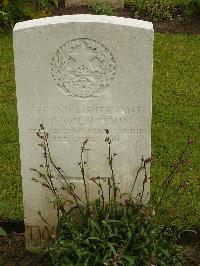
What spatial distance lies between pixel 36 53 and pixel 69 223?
1157 millimetres

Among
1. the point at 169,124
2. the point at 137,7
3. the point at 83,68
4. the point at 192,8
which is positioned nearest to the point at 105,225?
the point at 83,68

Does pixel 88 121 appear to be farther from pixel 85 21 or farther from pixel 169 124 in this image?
pixel 169 124

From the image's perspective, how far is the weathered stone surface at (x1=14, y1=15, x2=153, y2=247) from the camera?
3.96m

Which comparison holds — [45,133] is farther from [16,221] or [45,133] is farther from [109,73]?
[16,221]

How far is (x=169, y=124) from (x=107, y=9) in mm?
3464

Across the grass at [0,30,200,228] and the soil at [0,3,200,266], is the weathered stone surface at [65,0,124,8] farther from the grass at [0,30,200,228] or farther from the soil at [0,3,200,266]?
the soil at [0,3,200,266]

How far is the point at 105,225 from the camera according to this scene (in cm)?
410


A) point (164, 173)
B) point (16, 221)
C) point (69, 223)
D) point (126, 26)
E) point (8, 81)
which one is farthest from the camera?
point (8, 81)

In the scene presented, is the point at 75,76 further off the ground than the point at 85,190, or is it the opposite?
the point at 75,76

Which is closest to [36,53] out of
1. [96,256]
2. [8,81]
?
[96,256]

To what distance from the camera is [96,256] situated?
4055 millimetres

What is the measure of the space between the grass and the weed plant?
38 centimetres

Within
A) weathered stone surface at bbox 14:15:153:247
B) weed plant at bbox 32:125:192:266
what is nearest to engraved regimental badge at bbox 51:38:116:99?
weathered stone surface at bbox 14:15:153:247

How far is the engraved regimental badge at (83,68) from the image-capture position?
4000 millimetres
